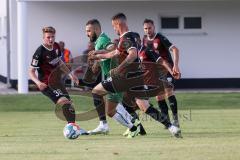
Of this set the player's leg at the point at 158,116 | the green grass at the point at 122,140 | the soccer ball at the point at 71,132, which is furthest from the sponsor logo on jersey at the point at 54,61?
the player's leg at the point at 158,116

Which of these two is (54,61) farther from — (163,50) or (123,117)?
(163,50)

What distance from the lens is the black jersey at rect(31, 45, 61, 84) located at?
41.5 ft

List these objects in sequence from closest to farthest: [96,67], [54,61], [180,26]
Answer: [54,61]
[96,67]
[180,26]

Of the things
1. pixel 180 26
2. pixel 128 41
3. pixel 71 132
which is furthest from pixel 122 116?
pixel 180 26

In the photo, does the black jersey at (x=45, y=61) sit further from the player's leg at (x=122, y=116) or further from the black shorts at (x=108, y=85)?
the player's leg at (x=122, y=116)

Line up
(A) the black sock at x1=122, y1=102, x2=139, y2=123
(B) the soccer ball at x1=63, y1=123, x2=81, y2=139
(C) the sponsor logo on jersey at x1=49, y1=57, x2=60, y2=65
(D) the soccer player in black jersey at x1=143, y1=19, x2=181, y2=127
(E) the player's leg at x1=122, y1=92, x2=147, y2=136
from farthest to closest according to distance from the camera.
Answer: (A) the black sock at x1=122, y1=102, x2=139, y2=123
(D) the soccer player in black jersey at x1=143, y1=19, x2=181, y2=127
(E) the player's leg at x1=122, y1=92, x2=147, y2=136
(C) the sponsor logo on jersey at x1=49, y1=57, x2=60, y2=65
(B) the soccer ball at x1=63, y1=123, x2=81, y2=139

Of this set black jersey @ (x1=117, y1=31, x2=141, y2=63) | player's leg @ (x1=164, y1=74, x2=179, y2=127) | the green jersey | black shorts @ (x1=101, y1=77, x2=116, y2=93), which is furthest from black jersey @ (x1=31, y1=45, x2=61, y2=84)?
player's leg @ (x1=164, y1=74, x2=179, y2=127)

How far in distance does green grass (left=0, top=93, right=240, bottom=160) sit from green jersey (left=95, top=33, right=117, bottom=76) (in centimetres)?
116

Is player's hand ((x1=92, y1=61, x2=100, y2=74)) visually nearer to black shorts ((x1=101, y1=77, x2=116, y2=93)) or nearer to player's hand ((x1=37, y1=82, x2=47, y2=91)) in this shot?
black shorts ((x1=101, y1=77, x2=116, y2=93))

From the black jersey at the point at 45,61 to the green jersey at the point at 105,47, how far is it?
2.32 ft

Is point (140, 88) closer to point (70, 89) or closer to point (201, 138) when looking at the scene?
point (201, 138)

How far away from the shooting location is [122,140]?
12.1 meters

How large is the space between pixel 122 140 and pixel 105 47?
166cm

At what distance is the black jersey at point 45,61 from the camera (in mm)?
12656
